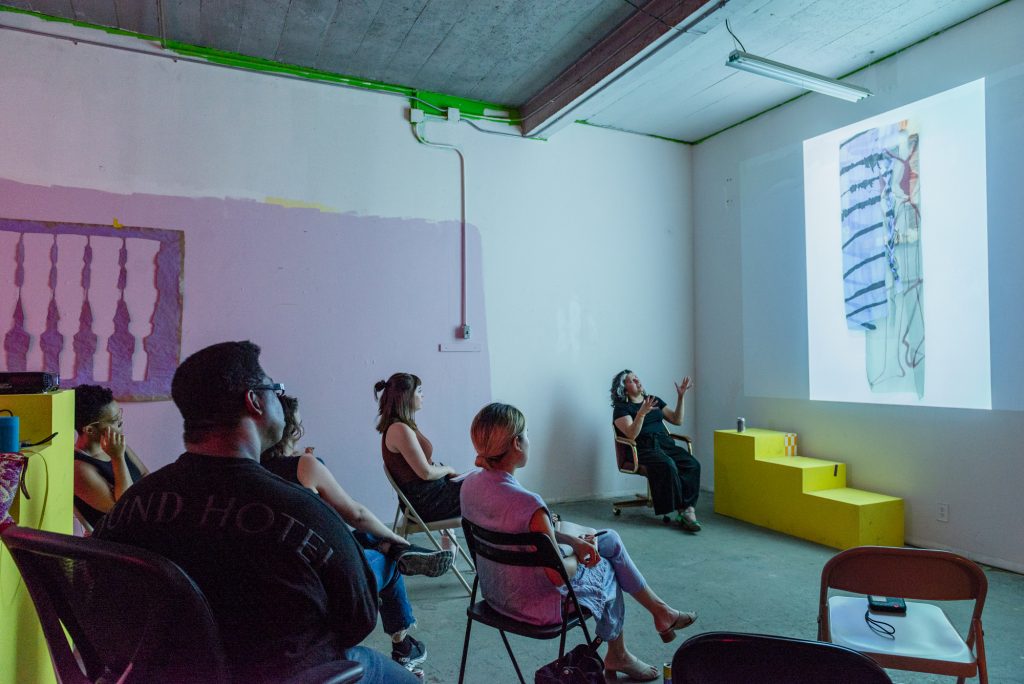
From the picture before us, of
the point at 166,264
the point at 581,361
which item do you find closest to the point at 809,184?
the point at 581,361

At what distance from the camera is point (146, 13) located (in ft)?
12.0

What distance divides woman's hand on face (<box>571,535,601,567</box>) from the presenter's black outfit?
8.55ft

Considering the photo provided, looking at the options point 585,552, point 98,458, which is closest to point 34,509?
point 98,458

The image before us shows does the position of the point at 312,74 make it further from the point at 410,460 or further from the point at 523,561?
the point at 523,561

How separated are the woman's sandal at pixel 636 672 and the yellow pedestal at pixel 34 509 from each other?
1823mm

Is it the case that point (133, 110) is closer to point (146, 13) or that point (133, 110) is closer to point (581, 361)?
point (146, 13)

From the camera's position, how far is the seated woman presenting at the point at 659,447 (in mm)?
4621

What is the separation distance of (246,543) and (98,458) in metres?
1.77

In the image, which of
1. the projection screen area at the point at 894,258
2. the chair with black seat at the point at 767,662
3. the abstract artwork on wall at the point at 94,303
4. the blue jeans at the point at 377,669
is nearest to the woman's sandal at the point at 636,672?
the blue jeans at the point at 377,669

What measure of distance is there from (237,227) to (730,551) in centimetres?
377

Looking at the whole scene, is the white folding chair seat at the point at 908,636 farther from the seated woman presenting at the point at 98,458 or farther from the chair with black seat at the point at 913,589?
the seated woman presenting at the point at 98,458

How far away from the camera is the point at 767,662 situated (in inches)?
43.1

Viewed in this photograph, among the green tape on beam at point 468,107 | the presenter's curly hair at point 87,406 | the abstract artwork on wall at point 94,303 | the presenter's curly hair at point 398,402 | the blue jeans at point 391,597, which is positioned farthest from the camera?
the green tape on beam at point 468,107

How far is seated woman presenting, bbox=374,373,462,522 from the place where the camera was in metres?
3.32
